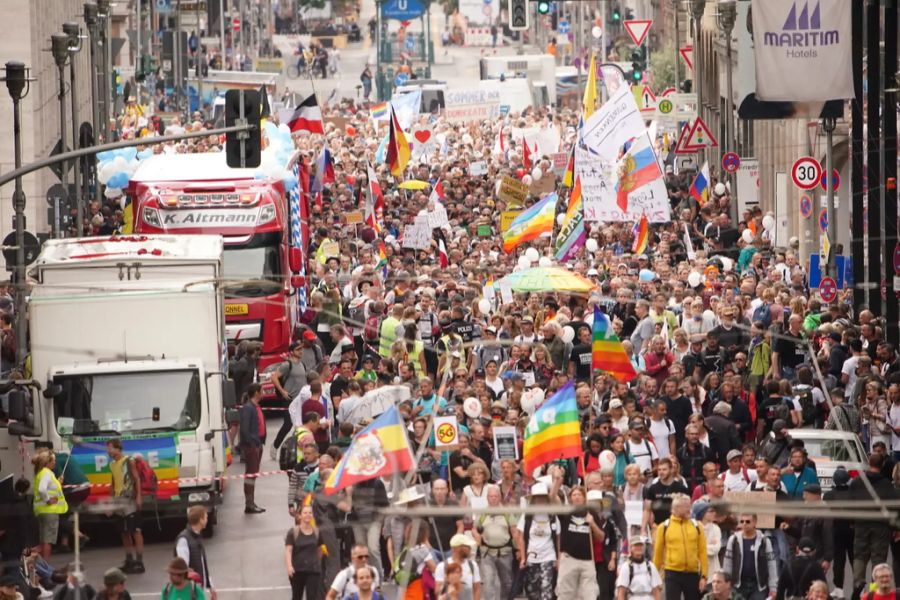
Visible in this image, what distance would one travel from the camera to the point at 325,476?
61.5 ft

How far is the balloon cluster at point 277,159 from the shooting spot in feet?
101

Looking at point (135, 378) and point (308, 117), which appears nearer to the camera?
point (135, 378)

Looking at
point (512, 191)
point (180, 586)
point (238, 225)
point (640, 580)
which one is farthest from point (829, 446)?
point (512, 191)

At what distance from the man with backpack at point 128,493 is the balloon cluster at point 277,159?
9017 mm

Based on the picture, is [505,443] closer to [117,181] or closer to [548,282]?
[548,282]

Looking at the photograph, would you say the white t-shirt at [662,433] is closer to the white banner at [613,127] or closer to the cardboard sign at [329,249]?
the white banner at [613,127]

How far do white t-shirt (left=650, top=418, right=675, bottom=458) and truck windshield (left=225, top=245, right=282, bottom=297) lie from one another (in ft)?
27.4

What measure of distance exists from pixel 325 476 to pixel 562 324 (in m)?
8.21

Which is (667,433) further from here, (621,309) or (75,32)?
(75,32)

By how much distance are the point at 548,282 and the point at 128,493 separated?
835 cm

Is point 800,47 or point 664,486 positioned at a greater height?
point 800,47

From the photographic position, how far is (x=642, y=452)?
20.5 meters

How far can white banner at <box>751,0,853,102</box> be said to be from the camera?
93.5ft

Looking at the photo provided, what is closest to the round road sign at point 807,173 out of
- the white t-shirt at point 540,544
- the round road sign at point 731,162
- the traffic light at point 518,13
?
the round road sign at point 731,162
